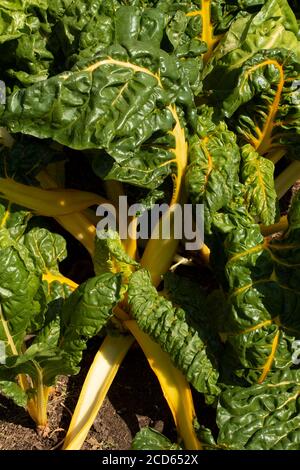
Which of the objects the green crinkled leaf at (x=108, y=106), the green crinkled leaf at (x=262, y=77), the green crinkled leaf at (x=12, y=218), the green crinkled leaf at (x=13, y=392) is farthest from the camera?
the green crinkled leaf at (x=12, y=218)

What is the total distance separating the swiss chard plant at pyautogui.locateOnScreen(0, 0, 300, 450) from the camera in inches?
133

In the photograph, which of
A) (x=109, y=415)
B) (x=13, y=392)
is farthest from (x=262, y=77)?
(x=13, y=392)

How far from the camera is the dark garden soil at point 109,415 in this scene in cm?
364

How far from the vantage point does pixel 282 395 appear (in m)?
3.47

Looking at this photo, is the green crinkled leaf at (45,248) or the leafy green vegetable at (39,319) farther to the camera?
the green crinkled leaf at (45,248)

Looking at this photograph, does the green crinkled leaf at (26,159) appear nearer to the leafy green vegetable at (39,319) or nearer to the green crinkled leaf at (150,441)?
the leafy green vegetable at (39,319)

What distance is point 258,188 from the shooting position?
3848 millimetres

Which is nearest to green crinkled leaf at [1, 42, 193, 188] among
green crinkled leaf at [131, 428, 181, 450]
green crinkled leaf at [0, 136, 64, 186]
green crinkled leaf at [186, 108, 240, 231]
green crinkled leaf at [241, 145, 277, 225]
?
green crinkled leaf at [186, 108, 240, 231]

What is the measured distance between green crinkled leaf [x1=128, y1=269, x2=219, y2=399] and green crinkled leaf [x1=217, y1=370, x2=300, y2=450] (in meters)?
0.12

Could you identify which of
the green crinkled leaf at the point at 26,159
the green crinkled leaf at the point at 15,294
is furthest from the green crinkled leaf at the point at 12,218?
the green crinkled leaf at the point at 15,294

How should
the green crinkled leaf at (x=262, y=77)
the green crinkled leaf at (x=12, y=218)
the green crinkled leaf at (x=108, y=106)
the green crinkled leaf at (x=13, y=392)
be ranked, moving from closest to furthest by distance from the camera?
1. the green crinkled leaf at (x=108, y=106)
2. the green crinkled leaf at (x=13, y=392)
3. the green crinkled leaf at (x=262, y=77)
4. the green crinkled leaf at (x=12, y=218)

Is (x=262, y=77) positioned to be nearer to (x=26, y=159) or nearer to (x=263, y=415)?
(x=26, y=159)

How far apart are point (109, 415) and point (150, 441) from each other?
37 cm
